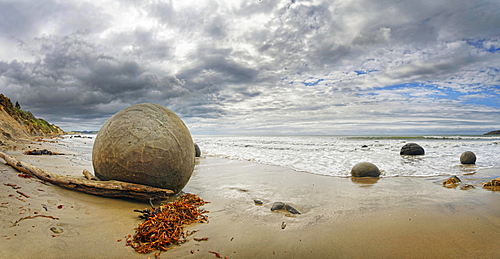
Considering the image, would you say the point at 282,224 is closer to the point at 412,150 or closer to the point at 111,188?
the point at 111,188

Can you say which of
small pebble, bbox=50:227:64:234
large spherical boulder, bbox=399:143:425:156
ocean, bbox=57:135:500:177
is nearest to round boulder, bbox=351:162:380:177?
ocean, bbox=57:135:500:177

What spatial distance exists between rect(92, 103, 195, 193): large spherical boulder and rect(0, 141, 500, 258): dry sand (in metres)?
0.60

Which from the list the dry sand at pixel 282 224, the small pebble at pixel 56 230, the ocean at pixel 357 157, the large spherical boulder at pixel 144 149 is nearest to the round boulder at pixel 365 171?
the ocean at pixel 357 157

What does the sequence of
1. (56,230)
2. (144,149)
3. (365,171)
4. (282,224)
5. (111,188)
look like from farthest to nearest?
(365,171)
(144,149)
(111,188)
(282,224)
(56,230)

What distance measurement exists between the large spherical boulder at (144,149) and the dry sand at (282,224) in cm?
60

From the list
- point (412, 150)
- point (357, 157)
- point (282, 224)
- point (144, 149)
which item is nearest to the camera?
point (282, 224)

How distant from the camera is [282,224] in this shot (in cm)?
419

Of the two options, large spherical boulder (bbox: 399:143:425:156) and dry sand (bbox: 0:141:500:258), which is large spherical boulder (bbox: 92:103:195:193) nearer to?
dry sand (bbox: 0:141:500:258)

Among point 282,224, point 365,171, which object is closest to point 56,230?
point 282,224

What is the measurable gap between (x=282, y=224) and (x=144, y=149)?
314 centimetres

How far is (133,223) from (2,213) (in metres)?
1.70

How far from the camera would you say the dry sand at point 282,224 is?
9.94 ft

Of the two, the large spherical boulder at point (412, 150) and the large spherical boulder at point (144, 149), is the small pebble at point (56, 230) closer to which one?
the large spherical boulder at point (144, 149)

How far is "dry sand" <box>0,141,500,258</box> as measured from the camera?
3029 mm
